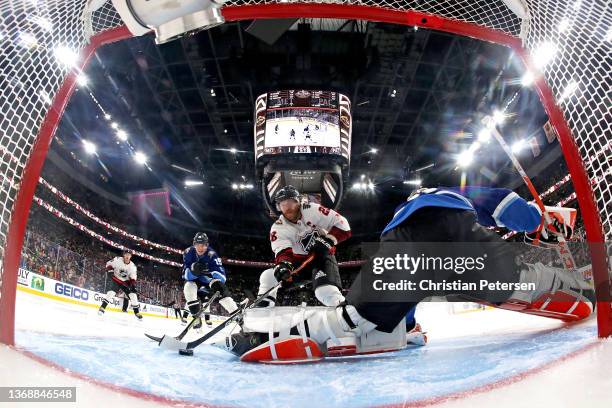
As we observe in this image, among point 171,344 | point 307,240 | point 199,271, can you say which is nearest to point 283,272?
point 307,240

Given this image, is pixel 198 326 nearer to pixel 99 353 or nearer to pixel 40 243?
pixel 99 353

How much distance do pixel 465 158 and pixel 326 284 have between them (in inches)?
397

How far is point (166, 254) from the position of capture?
13391 millimetres

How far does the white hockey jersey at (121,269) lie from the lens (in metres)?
6.36

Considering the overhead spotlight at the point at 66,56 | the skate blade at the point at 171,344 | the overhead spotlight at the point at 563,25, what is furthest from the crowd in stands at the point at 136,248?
the overhead spotlight at the point at 66,56

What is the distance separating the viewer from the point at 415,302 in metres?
1.45

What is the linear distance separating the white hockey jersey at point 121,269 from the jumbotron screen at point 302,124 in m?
2.82

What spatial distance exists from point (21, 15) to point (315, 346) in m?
1.76

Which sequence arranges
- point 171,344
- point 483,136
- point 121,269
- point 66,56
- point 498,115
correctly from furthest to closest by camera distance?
point 483,136 → point 498,115 → point 121,269 → point 171,344 → point 66,56

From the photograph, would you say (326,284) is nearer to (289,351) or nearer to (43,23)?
(289,351)

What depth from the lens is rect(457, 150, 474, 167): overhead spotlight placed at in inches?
442

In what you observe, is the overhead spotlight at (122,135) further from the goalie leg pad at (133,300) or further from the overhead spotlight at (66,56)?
the overhead spotlight at (66,56)

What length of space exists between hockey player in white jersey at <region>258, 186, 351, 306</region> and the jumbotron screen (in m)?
3.44

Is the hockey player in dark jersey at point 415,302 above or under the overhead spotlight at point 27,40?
under
